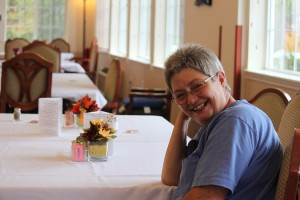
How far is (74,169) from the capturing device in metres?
2.20

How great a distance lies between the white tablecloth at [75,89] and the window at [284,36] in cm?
150

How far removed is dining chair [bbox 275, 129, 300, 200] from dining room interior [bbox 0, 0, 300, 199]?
345mm

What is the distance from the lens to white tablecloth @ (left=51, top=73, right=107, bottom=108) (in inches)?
201

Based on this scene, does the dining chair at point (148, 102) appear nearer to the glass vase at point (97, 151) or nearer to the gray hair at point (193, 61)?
the glass vase at point (97, 151)

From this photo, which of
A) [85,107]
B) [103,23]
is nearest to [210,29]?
[85,107]

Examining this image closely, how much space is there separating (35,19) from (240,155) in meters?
12.4

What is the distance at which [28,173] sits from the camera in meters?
2.12

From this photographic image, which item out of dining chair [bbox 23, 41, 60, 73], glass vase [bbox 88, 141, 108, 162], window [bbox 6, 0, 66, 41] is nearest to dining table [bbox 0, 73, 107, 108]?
dining chair [bbox 23, 41, 60, 73]

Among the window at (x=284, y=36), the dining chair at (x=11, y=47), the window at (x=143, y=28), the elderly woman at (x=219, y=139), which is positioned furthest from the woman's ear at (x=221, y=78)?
the dining chair at (x=11, y=47)

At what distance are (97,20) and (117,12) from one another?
2.03 meters

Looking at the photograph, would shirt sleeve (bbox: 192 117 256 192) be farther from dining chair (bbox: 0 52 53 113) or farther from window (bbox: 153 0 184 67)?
window (bbox: 153 0 184 67)

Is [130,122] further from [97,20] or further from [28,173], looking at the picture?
[97,20]

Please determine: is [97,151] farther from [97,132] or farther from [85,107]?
[85,107]

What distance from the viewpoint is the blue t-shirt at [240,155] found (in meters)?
1.64
